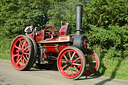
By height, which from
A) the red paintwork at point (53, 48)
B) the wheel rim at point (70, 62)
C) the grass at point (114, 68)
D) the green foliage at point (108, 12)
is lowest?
the grass at point (114, 68)

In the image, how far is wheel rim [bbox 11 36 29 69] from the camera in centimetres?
700

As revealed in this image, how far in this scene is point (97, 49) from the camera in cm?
1020

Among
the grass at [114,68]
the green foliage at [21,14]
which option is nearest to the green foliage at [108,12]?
the grass at [114,68]

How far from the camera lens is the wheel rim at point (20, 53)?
7004mm

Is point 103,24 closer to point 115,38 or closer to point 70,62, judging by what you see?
point 115,38

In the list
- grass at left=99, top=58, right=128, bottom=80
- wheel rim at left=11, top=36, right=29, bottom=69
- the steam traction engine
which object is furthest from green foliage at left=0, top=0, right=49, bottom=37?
grass at left=99, top=58, right=128, bottom=80

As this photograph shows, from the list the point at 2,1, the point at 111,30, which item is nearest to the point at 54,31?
the point at 111,30

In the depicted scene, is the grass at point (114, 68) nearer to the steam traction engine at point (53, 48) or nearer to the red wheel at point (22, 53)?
the steam traction engine at point (53, 48)

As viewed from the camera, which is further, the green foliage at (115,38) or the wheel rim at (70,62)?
the green foliage at (115,38)

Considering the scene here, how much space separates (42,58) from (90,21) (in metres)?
5.62

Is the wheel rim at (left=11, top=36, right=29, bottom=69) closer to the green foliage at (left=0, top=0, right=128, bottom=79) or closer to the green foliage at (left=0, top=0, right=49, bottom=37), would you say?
the green foliage at (left=0, top=0, right=128, bottom=79)

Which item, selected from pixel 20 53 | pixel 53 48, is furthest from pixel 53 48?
pixel 20 53

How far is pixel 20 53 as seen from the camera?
7.12m

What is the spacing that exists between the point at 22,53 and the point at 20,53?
0.38 feet
